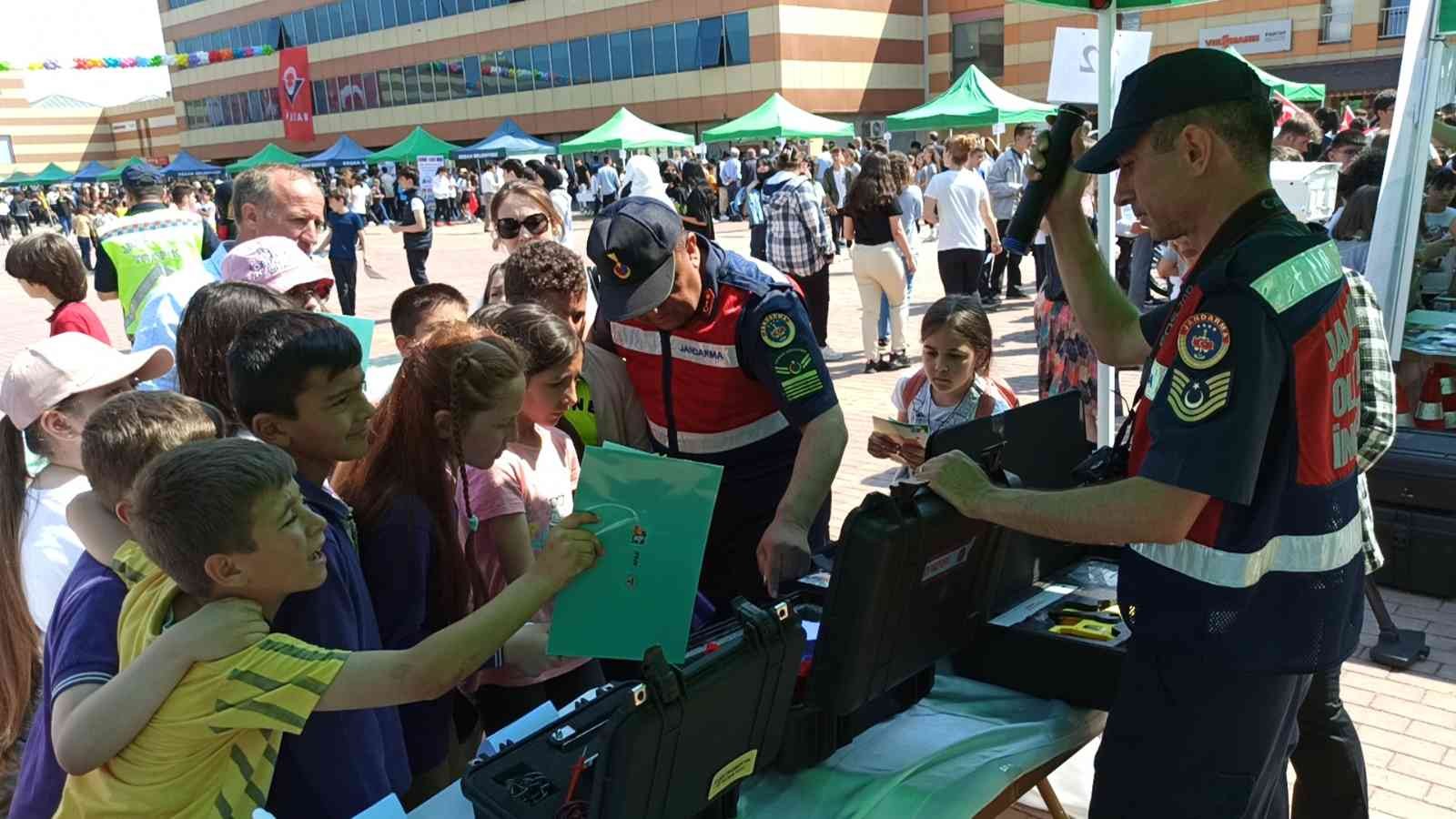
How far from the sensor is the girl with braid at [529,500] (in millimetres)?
2227

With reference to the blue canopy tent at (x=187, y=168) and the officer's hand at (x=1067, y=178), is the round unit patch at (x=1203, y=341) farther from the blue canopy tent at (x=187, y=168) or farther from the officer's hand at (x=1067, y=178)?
the blue canopy tent at (x=187, y=168)

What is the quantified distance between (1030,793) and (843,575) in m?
1.49

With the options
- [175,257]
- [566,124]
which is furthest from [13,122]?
[175,257]

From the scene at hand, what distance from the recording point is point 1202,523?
5.48 ft

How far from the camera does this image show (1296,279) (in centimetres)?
158

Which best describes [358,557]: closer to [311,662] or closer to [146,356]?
[311,662]

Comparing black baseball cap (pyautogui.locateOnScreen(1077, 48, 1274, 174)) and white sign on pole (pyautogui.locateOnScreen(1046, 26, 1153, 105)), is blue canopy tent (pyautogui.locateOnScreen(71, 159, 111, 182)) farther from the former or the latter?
black baseball cap (pyautogui.locateOnScreen(1077, 48, 1274, 174))

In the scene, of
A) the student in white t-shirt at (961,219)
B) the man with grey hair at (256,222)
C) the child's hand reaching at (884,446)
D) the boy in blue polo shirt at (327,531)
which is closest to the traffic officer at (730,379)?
the child's hand reaching at (884,446)

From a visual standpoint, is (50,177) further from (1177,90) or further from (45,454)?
(1177,90)

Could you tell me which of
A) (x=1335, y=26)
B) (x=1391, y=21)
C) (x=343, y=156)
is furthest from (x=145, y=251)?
(x=1391, y=21)

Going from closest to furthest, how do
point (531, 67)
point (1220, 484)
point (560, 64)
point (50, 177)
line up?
1. point (1220, 484)
2. point (560, 64)
3. point (531, 67)
4. point (50, 177)

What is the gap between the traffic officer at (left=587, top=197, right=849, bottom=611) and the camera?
7.99ft

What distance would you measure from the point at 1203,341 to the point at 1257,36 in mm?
34372

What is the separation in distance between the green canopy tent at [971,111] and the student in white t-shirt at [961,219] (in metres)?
8.72
